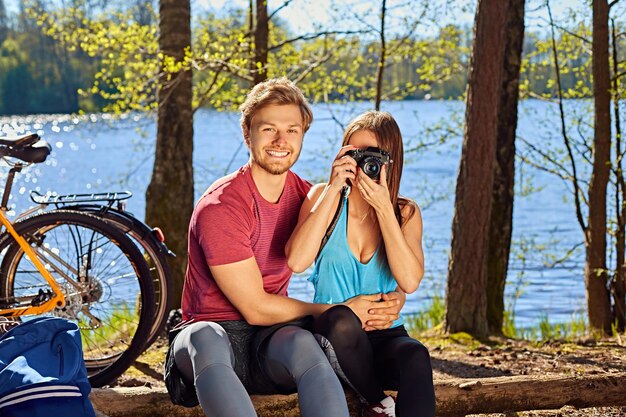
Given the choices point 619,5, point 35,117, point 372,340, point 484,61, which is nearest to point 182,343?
point 372,340

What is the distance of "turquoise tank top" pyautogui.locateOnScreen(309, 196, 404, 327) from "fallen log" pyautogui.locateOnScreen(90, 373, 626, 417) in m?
0.36

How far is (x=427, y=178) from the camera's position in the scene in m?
27.3

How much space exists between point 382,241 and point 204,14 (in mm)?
6664

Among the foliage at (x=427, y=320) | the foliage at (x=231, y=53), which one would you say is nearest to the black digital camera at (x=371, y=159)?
the foliage at (x=231, y=53)

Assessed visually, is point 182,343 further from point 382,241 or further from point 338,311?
point 382,241

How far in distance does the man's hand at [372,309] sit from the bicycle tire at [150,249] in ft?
3.82

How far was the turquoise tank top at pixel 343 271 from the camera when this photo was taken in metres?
3.19

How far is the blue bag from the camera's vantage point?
2697 mm

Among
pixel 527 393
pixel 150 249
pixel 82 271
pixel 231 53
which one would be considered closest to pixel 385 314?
pixel 527 393

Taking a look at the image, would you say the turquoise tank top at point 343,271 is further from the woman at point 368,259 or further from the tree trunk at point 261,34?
the tree trunk at point 261,34

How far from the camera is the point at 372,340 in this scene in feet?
10.3

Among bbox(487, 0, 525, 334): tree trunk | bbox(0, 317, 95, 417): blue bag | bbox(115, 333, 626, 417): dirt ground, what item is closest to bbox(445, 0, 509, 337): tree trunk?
bbox(115, 333, 626, 417): dirt ground

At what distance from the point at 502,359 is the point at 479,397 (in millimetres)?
1665

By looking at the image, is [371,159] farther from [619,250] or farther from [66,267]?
[619,250]
